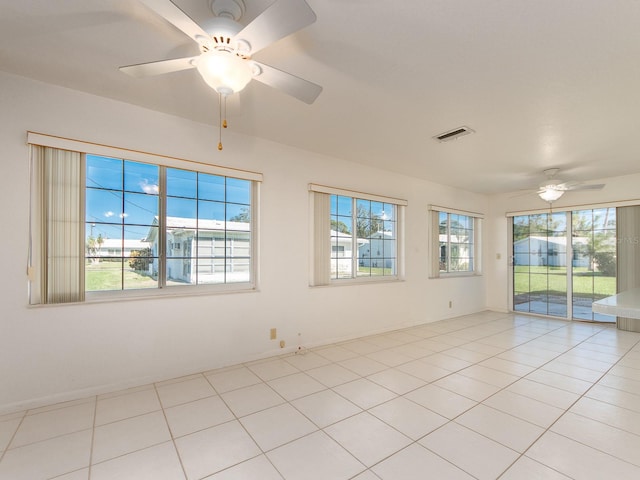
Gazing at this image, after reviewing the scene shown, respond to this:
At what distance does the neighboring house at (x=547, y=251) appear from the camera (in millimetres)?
5621

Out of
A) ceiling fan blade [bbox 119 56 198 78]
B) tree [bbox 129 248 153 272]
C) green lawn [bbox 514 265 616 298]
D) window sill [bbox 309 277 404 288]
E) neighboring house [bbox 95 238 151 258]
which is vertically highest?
ceiling fan blade [bbox 119 56 198 78]

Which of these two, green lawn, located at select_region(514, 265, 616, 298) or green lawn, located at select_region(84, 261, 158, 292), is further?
green lawn, located at select_region(514, 265, 616, 298)

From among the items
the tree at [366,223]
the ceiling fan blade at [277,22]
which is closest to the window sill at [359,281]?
the tree at [366,223]

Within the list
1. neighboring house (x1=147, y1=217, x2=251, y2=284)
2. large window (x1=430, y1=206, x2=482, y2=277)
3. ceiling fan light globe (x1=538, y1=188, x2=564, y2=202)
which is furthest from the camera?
large window (x1=430, y1=206, x2=482, y2=277)

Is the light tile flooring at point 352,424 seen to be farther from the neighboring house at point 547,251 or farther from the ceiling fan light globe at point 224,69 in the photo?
the neighboring house at point 547,251

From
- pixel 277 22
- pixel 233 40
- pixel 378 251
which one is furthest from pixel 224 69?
pixel 378 251

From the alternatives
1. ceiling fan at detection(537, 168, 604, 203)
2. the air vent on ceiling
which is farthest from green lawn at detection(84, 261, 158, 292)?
ceiling fan at detection(537, 168, 604, 203)

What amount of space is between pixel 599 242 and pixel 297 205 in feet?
18.7

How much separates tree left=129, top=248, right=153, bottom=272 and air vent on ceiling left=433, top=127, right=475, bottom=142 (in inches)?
135

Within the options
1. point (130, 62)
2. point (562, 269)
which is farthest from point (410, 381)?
point (562, 269)

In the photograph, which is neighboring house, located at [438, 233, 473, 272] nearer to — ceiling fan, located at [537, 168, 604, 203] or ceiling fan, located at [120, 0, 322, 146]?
ceiling fan, located at [537, 168, 604, 203]

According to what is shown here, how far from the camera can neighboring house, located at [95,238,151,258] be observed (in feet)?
9.14

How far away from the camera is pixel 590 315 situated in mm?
5547

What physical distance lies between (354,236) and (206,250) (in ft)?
7.27
